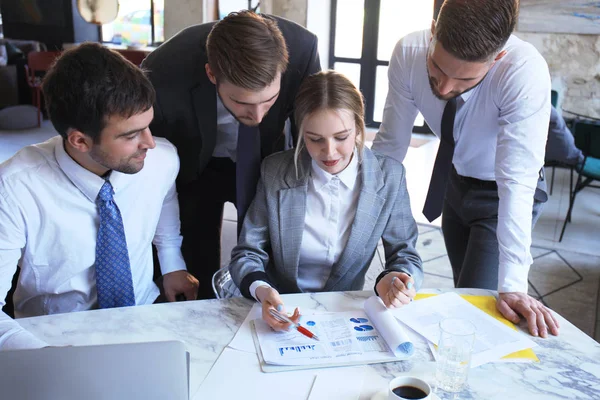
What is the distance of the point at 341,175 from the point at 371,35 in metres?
5.49

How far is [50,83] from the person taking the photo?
1.37 m

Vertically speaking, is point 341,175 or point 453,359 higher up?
point 341,175

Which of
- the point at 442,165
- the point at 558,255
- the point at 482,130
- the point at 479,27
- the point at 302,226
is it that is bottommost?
the point at 558,255

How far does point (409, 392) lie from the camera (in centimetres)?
99

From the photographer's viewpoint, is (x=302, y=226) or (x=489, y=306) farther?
(x=302, y=226)

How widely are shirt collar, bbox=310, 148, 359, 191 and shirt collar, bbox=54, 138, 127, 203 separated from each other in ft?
1.78

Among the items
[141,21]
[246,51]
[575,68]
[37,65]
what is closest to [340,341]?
[246,51]

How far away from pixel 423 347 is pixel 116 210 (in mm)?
792

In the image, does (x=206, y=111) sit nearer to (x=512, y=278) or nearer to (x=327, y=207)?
(x=327, y=207)

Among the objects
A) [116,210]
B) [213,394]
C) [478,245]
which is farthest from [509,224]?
[116,210]

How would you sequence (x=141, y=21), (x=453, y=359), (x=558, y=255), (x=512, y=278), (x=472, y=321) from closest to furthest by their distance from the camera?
(x=453, y=359), (x=472, y=321), (x=512, y=278), (x=558, y=255), (x=141, y=21)

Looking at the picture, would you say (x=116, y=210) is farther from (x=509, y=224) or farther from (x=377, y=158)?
(x=509, y=224)

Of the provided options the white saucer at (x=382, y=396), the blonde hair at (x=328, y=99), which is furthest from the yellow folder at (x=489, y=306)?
the blonde hair at (x=328, y=99)

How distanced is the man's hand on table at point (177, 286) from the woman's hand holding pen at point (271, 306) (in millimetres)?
404
